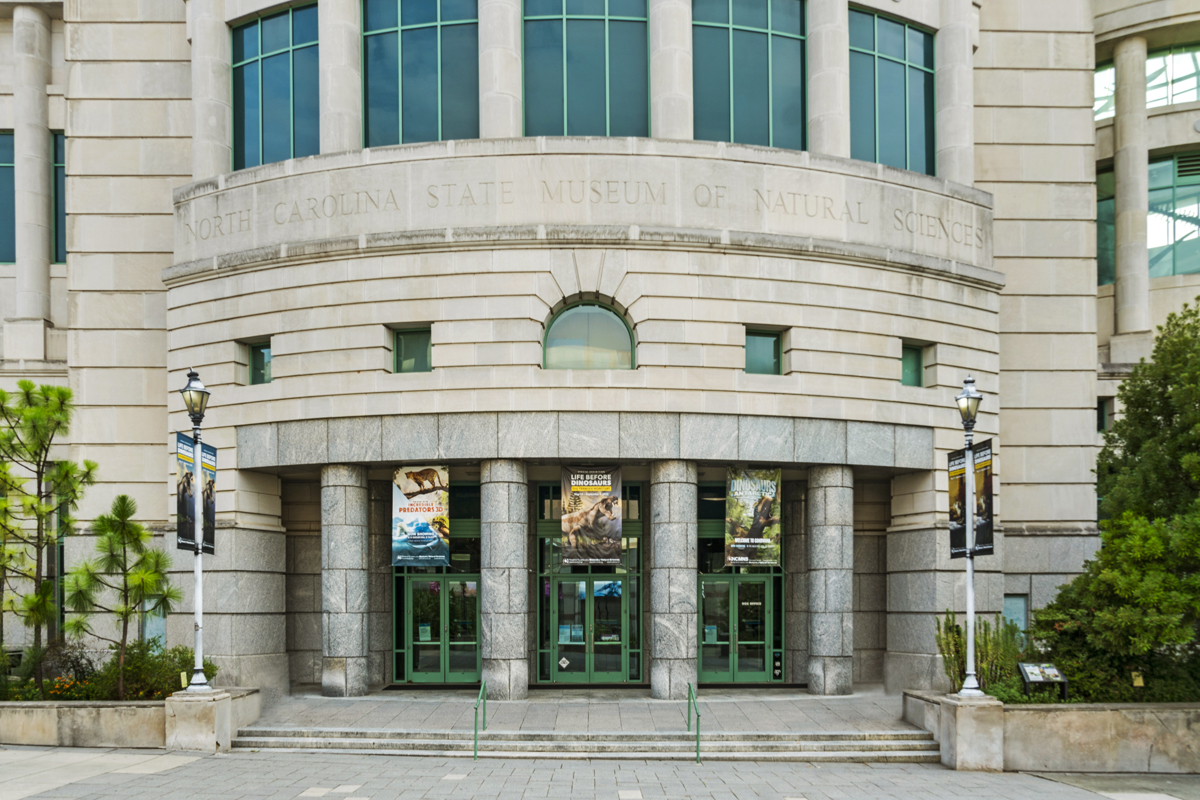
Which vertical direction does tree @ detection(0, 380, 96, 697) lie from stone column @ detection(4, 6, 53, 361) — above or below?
below

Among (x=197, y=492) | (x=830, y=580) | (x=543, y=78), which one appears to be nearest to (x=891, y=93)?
(x=543, y=78)

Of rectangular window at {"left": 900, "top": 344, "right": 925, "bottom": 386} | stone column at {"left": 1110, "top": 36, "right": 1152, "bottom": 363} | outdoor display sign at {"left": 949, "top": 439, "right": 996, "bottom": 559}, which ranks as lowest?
outdoor display sign at {"left": 949, "top": 439, "right": 996, "bottom": 559}

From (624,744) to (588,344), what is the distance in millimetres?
8507

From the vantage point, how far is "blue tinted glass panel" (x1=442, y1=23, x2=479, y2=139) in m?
22.8

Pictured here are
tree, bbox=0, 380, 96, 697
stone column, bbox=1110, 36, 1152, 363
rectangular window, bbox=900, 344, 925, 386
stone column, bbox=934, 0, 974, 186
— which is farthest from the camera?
stone column, bbox=1110, 36, 1152, 363

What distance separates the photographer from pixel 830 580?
73.5 ft

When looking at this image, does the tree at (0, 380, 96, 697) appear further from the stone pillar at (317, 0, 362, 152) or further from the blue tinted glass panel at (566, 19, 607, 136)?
the blue tinted glass panel at (566, 19, 607, 136)

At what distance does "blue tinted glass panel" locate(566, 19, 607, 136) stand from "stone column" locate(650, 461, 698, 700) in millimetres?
7742

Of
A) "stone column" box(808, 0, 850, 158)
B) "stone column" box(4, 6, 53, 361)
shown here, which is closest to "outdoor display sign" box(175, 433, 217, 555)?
"stone column" box(4, 6, 53, 361)

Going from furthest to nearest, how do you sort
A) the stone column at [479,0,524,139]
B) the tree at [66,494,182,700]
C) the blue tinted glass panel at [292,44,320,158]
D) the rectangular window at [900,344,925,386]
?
the rectangular window at [900,344,925,386], the blue tinted glass panel at [292,44,320,158], the stone column at [479,0,524,139], the tree at [66,494,182,700]

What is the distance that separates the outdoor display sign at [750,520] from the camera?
22.7 m

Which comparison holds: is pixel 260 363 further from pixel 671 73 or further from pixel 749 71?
pixel 749 71

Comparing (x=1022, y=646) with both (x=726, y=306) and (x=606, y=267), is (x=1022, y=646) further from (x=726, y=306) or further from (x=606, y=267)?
(x=606, y=267)

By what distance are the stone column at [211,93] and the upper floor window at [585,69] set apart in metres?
7.61
